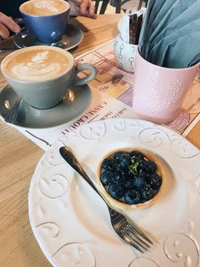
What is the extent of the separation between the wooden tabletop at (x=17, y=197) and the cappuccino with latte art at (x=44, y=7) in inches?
11.5

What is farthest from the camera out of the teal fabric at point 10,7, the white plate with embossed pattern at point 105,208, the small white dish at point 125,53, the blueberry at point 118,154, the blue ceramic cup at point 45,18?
the teal fabric at point 10,7

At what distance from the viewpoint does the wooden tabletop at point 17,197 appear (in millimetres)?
403

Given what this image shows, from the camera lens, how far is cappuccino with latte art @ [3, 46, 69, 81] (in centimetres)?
59

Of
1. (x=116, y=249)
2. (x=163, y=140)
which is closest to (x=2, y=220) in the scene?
(x=116, y=249)

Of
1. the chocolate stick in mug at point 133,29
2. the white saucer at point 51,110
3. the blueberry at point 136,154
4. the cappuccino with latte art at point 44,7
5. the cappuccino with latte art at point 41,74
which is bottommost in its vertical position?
the white saucer at point 51,110

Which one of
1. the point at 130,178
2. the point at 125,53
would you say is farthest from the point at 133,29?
the point at 130,178

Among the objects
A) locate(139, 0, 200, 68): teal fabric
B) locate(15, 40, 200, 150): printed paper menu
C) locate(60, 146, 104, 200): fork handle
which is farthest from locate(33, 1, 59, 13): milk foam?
locate(60, 146, 104, 200): fork handle

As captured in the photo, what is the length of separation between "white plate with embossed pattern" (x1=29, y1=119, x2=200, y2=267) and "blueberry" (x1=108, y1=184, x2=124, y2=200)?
32mm

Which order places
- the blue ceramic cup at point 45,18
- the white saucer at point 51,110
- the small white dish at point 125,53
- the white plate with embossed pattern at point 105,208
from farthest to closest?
the blue ceramic cup at point 45,18, the small white dish at point 125,53, the white saucer at point 51,110, the white plate with embossed pattern at point 105,208

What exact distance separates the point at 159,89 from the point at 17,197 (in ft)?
1.07

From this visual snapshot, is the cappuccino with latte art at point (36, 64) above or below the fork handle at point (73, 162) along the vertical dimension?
above

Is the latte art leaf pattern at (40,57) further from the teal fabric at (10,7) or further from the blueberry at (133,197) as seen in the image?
the teal fabric at (10,7)

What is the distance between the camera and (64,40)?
0.88m

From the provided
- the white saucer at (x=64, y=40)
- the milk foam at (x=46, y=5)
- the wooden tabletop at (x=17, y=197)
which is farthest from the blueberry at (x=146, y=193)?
the milk foam at (x=46, y=5)
